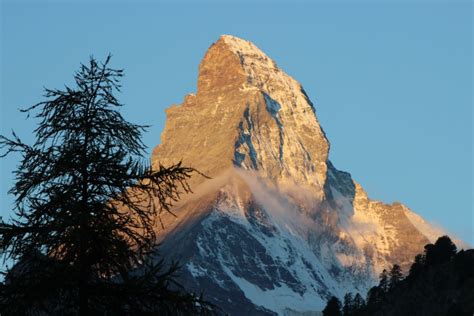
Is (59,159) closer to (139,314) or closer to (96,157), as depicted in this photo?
(96,157)

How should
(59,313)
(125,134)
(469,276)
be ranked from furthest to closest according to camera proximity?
(469,276) < (125,134) < (59,313)

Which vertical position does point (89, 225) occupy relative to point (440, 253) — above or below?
below

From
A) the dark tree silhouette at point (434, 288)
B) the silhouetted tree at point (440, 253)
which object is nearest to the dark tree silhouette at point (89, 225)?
the dark tree silhouette at point (434, 288)

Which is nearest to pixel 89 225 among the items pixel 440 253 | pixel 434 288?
pixel 434 288

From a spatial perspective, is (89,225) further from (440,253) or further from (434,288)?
(440,253)

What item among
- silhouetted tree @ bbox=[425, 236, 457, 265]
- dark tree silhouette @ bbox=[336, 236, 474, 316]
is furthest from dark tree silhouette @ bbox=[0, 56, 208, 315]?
silhouetted tree @ bbox=[425, 236, 457, 265]

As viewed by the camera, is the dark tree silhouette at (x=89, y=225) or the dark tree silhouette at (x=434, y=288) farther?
the dark tree silhouette at (x=434, y=288)

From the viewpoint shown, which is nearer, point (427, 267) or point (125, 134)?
point (125, 134)

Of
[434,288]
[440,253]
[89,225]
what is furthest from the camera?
[440,253]

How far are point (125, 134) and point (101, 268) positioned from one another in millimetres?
2350

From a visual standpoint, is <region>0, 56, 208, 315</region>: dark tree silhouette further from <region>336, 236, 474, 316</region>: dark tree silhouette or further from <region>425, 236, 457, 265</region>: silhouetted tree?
<region>425, 236, 457, 265</region>: silhouetted tree

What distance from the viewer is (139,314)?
74.5 ft

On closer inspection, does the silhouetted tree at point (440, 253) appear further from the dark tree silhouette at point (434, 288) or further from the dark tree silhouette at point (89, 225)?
the dark tree silhouette at point (89, 225)

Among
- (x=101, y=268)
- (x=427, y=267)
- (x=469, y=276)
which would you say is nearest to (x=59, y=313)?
(x=101, y=268)
